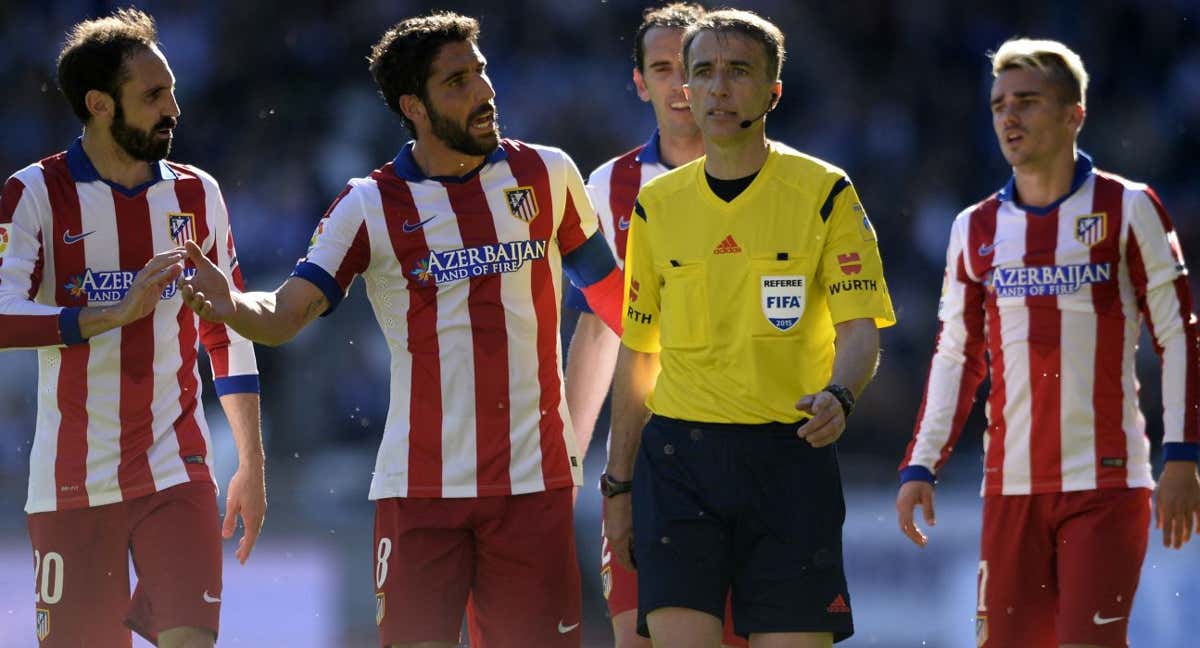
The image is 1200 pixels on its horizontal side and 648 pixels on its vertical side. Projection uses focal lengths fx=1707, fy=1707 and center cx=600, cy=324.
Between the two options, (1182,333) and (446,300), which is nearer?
(446,300)

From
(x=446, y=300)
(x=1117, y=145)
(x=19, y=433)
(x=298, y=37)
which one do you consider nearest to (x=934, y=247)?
(x=1117, y=145)

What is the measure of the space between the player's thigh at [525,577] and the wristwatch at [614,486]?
0.42 m

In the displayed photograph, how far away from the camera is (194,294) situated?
168 inches

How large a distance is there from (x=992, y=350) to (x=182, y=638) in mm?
2692

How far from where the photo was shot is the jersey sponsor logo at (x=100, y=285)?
507 cm

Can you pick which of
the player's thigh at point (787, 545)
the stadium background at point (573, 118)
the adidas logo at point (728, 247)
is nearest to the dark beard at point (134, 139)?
the adidas logo at point (728, 247)

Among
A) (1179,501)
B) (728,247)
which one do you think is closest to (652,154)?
(728,247)

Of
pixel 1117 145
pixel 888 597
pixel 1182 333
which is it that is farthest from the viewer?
pixel 1117 145

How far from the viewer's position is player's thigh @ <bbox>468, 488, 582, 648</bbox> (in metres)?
4.77

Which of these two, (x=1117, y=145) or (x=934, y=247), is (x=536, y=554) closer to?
(x=934, y=247)

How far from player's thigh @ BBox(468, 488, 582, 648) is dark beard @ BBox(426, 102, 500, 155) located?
1.00 meters

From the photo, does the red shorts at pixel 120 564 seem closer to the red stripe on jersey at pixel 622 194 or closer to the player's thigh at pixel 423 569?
the player's thigh at pixel 423 569

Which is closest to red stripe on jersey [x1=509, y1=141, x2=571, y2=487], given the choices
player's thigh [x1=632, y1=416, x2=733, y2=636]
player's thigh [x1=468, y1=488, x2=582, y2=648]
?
player's thigh [x1=468, y1=488, x2=582, y2=648]

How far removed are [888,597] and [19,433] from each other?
23.3 feet
